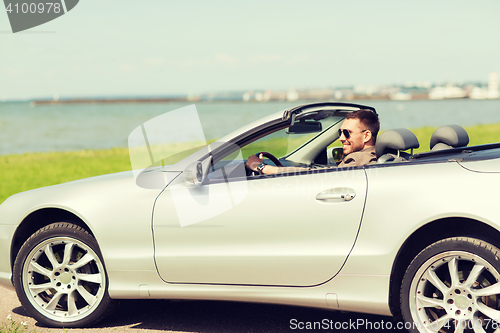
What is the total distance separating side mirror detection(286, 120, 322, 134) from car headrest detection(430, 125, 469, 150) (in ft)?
3.00

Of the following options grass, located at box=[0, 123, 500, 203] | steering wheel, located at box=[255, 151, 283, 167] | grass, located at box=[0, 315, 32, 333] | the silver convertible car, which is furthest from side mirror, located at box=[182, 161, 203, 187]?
grass, located at box=[0, 123, 500, 203]

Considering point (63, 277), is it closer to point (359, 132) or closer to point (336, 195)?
point (336, 195)

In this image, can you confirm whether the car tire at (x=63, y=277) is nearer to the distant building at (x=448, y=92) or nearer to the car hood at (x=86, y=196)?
the car hood at (x=86, y=196)

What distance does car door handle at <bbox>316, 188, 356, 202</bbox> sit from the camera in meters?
3.01

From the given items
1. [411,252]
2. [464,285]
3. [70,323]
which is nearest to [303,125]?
[411,252]

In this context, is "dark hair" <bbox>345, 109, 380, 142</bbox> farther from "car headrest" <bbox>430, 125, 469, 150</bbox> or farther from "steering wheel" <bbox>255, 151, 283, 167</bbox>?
"steering wheel" <bbox>255, 151, 283, 167</bbox>

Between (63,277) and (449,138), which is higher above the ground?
(449,138)

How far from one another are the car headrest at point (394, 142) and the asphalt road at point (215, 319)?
1.27 meters

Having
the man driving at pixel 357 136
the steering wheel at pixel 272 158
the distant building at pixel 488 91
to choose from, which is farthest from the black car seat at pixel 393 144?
the distant building at pixel 488 91

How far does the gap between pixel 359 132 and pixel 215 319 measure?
5.92 ft

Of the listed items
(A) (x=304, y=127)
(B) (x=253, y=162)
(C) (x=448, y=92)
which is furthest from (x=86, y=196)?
(C) (x=448, y=92)

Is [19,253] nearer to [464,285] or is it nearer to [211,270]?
[211,270]

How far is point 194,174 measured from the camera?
131 inches

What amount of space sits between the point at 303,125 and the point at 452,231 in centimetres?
144
